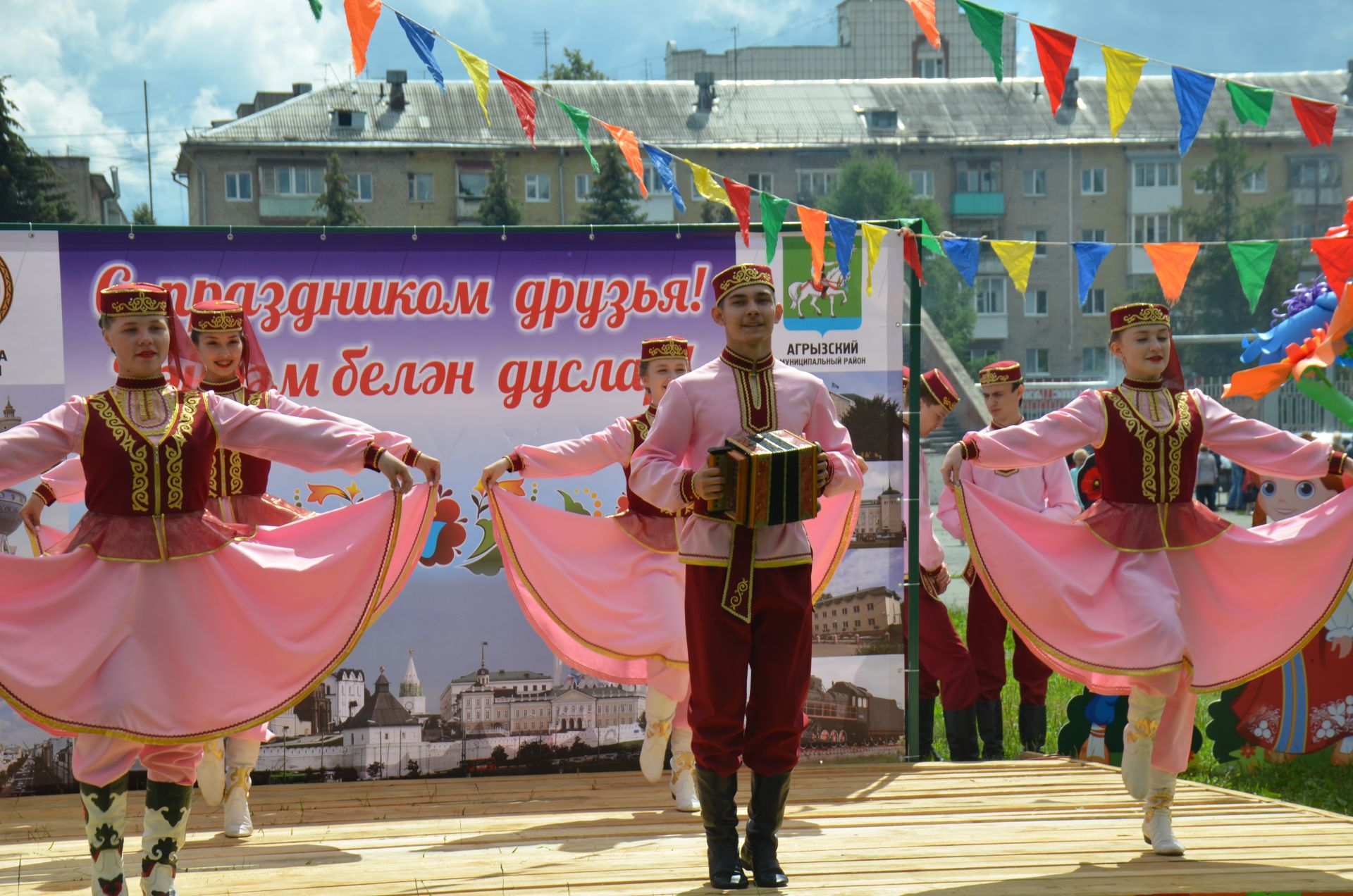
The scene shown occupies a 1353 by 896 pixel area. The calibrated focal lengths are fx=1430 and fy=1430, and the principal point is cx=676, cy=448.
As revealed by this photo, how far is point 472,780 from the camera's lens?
21.6ft

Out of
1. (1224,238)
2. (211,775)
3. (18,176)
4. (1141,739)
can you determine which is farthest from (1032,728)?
(1224,238)

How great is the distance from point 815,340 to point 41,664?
3792 millimetres

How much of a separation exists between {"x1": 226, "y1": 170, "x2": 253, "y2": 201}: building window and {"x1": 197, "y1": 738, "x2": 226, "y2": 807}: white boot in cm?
4195

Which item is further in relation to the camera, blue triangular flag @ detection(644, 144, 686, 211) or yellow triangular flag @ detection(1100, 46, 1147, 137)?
blue triangular flag @ detection(644, 144, 686, 211)

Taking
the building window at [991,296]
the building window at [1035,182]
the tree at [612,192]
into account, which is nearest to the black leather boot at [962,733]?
the tree at [612,192]

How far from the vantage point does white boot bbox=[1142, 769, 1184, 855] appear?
498cm

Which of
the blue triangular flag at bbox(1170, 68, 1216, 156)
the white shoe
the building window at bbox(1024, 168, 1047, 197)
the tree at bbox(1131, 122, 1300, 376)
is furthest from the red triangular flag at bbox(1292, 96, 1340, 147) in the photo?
the building window at bbox(1024, 168, 1047, 197)

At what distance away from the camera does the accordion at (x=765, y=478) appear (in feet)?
14.0

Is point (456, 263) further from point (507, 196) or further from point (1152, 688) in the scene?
point (507, 196)

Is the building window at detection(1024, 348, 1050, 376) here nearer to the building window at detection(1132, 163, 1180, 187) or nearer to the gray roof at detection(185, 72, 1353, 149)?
the building window at detection(1132, 163, 1180, 187)

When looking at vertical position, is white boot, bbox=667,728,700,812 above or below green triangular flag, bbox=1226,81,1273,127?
below

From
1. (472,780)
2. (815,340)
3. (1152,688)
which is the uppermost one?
(815,340)

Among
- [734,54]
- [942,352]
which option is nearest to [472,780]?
[942,352]

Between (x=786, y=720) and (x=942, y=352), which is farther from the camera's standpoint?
(x=942, y=352)
